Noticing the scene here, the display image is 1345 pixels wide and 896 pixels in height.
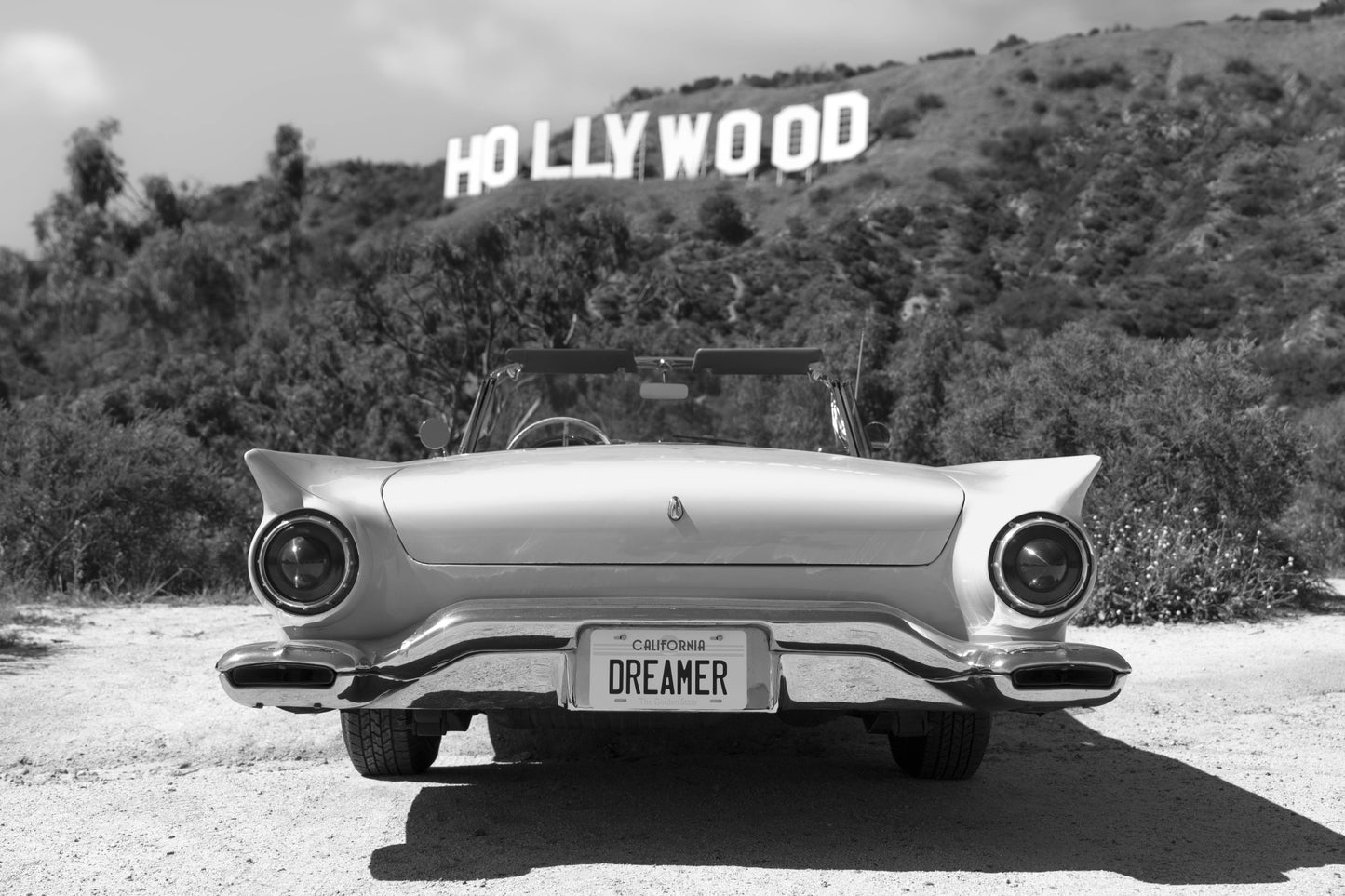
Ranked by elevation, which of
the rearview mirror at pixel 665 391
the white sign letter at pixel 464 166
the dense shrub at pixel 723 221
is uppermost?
the white sign letter at pixel 464 166

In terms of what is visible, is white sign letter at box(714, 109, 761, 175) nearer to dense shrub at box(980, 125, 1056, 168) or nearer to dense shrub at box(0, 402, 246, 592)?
dense shrub at box(980, 125, 1056, 168)

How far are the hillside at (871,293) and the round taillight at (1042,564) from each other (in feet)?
18.6

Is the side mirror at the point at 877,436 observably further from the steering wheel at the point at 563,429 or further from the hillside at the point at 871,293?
the hillside at the point at 871,293

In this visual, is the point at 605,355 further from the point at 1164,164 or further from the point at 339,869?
the point at 1164,164

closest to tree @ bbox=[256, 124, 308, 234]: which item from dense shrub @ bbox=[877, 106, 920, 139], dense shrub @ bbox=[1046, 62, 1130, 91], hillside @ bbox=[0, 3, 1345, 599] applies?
hillside @ bbox=[0, 3, 1345, 599]

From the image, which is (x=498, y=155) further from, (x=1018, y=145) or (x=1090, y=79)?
(x=1090, y=79)

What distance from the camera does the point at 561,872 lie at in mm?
3082

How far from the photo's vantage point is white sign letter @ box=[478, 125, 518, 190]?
6500 cm

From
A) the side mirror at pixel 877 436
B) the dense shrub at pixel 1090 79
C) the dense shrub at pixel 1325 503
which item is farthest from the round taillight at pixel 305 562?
the dense shrub at pixel 1090 79

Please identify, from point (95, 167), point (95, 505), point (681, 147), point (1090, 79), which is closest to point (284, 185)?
point (95, 167)

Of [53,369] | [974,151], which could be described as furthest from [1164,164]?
[53,369]

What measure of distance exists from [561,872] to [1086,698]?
50.0 inches

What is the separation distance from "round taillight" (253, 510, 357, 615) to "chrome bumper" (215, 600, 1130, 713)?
112 millimetres

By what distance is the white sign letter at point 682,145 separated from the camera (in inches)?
2500
